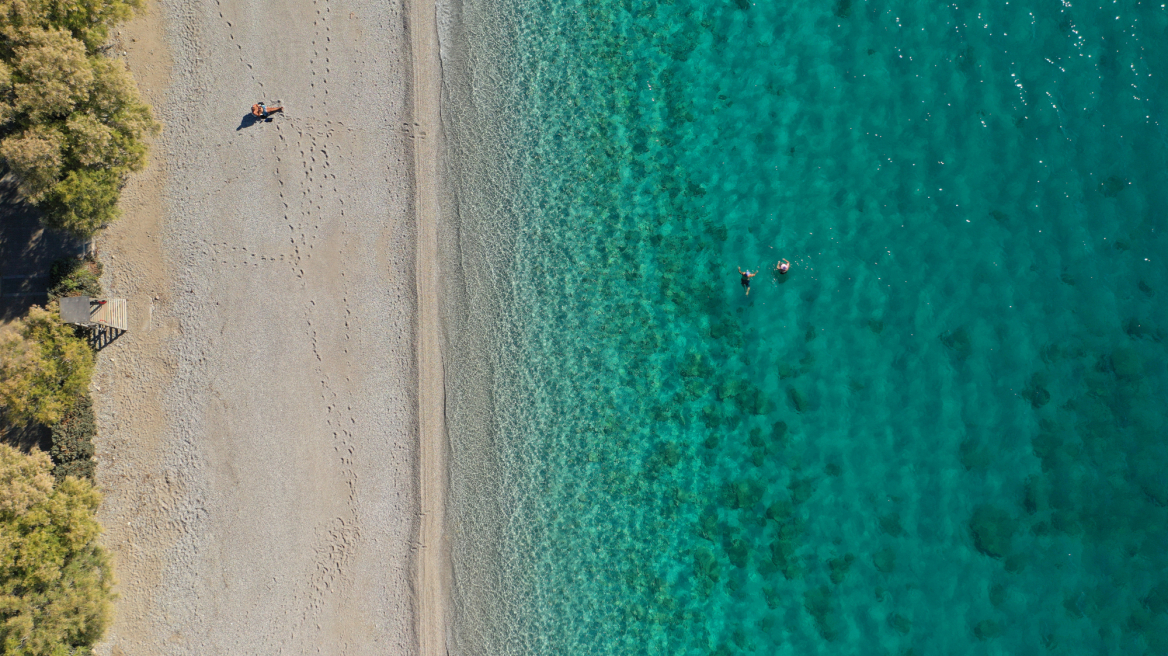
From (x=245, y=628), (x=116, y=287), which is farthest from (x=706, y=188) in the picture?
(x=245, y=628)

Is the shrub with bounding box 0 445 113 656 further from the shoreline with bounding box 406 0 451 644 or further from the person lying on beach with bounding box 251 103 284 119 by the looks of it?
the person lying on beach with bounding box 251 103 284 119

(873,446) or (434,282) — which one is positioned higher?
(434,282)

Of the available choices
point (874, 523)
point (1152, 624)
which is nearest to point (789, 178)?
point (874, 523)

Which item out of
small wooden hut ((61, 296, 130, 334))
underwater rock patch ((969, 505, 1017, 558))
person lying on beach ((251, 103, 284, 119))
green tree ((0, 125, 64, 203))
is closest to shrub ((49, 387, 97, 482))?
small wooden hut ((61, 296, 130, 334))

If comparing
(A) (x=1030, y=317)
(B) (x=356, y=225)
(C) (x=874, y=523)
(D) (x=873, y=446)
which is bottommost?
(C) (x=874, y=523)

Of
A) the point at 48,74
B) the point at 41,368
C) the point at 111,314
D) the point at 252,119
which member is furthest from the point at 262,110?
the point at 41,368

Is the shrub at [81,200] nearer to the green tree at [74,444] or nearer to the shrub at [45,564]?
the green tree at [74,444]

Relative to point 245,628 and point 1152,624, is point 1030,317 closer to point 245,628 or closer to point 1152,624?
point 1152,624
